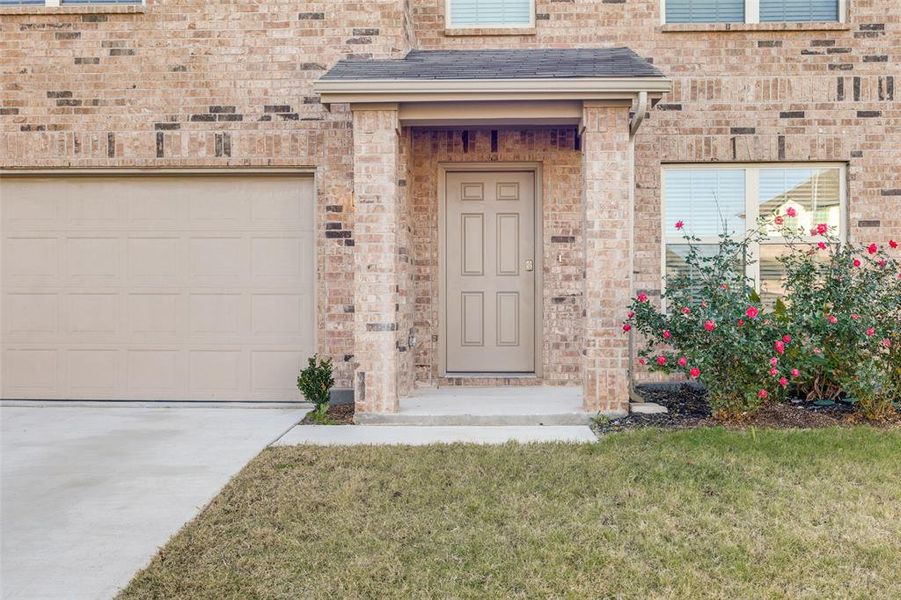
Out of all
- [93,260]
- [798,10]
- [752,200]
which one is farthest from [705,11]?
[93,260]

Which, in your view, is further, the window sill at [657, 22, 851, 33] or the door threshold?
the door threshold

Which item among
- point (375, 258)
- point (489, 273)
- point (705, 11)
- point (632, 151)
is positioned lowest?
point (489, 273)

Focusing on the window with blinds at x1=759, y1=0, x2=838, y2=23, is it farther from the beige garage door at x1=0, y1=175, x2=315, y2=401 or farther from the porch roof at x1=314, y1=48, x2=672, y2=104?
the beige garage door at x1=0, y1=175, x2=315, y2=401

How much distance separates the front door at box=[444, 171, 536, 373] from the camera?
7.38m

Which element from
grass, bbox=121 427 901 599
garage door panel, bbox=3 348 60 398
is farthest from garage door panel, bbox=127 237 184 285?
grass, bbox=121 427 901 599

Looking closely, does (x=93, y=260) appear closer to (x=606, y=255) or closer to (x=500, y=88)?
(x=500, y=88)

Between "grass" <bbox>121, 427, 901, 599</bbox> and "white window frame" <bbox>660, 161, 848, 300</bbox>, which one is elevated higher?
"white window frame" <bbox>660, 161, 848, 300</bbox>

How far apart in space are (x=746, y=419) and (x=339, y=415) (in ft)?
12.2

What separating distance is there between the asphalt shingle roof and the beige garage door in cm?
147

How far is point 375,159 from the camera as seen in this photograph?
5930 mm

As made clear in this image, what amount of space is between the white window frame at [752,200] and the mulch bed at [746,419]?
1.41m

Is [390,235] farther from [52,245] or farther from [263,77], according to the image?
[52,245]

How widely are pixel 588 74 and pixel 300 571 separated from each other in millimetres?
4662

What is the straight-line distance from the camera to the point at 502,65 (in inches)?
249
